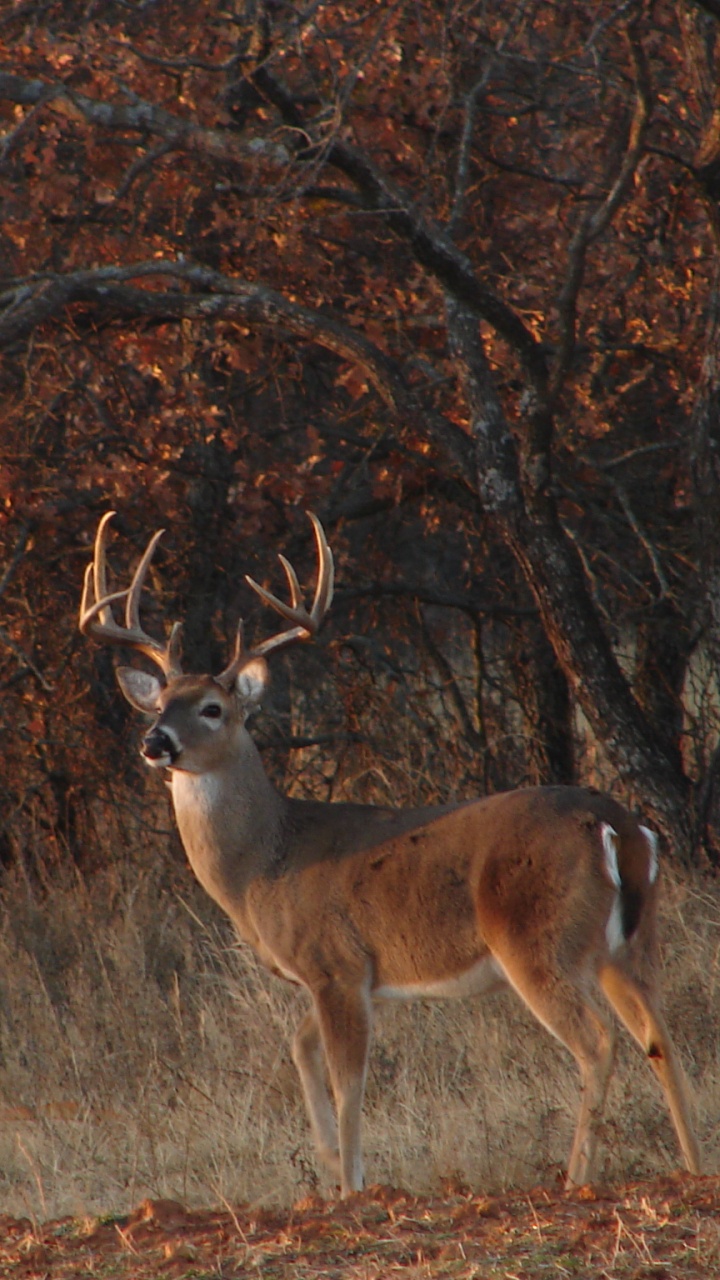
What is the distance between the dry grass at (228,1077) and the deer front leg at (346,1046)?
0.21 m

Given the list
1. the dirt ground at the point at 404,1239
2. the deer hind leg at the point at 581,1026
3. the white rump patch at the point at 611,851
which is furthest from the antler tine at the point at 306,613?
the dirt ground at the point at 404,1239

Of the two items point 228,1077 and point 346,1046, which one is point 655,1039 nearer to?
point 346,1046

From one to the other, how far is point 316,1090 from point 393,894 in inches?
29.4

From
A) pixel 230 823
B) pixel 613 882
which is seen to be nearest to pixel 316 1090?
pixel 230 823

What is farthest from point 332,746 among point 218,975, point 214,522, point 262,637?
point 218,975

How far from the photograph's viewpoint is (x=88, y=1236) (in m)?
4.62

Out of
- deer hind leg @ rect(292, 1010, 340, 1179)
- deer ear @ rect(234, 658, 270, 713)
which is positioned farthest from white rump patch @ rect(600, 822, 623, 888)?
deer ear @ rect(234, 658, 270, 713)

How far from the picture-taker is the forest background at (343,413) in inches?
296

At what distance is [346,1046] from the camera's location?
577 centimetres

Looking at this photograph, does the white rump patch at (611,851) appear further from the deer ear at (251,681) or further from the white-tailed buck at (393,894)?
the deer ear at (251,681)

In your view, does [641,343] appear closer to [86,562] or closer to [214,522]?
[214,522]

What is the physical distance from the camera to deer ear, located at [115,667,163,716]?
263 inches

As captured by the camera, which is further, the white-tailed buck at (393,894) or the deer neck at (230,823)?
the deer neck at (230,823)

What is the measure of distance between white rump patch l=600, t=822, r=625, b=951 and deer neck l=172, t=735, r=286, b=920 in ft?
4.41
